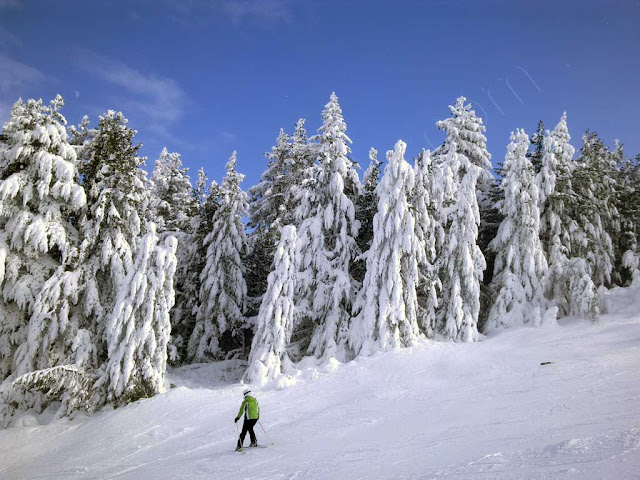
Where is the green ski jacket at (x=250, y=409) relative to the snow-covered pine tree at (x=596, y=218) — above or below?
below

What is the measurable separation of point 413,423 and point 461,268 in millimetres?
12014

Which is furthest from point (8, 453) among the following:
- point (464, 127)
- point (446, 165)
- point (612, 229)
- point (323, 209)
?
point (612, 229)

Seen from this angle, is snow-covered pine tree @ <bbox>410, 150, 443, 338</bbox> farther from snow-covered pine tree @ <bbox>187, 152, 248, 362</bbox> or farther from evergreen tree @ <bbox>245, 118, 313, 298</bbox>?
snow-covered pine tree @ <bbox>187, 152, 248, 362</bbox>

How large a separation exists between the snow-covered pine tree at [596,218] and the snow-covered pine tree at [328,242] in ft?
41.0

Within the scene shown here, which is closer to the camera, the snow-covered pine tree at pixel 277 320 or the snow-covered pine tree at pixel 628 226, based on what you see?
the snow-covered pine tree at pixel 277 320

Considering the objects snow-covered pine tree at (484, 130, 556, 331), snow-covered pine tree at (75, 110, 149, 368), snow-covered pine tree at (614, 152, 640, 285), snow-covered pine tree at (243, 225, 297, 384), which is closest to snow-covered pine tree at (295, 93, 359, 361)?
snow-covered pine tree at (243, 225, 297, 384)

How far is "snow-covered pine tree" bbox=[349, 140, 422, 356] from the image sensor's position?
63.3 feet

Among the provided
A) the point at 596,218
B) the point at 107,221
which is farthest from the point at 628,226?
the point at 107,221

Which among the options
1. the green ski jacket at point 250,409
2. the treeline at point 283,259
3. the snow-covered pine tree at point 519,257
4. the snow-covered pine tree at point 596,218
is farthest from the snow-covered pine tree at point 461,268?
the green ski jacket at point 250,409

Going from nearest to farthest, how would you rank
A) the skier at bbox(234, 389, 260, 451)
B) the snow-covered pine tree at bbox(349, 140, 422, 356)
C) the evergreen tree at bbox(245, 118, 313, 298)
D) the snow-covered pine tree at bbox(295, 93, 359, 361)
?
the skier at bbox(234, 389, 260, 451) < the snow-covered pine tree at bbox(349, 140, 422, 356) < the snow-covered pine tree at bbox(295, 93, 359, 361) < the evergreen tree at bbox(245, 118, 313, 298)

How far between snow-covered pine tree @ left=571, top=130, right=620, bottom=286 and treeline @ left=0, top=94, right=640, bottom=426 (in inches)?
4.9

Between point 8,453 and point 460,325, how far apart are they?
18.8 meters

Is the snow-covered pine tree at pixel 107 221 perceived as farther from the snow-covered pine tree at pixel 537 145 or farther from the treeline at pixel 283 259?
the snow-covered pine tree at pixel 537 145

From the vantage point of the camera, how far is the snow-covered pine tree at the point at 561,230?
64.1ft
